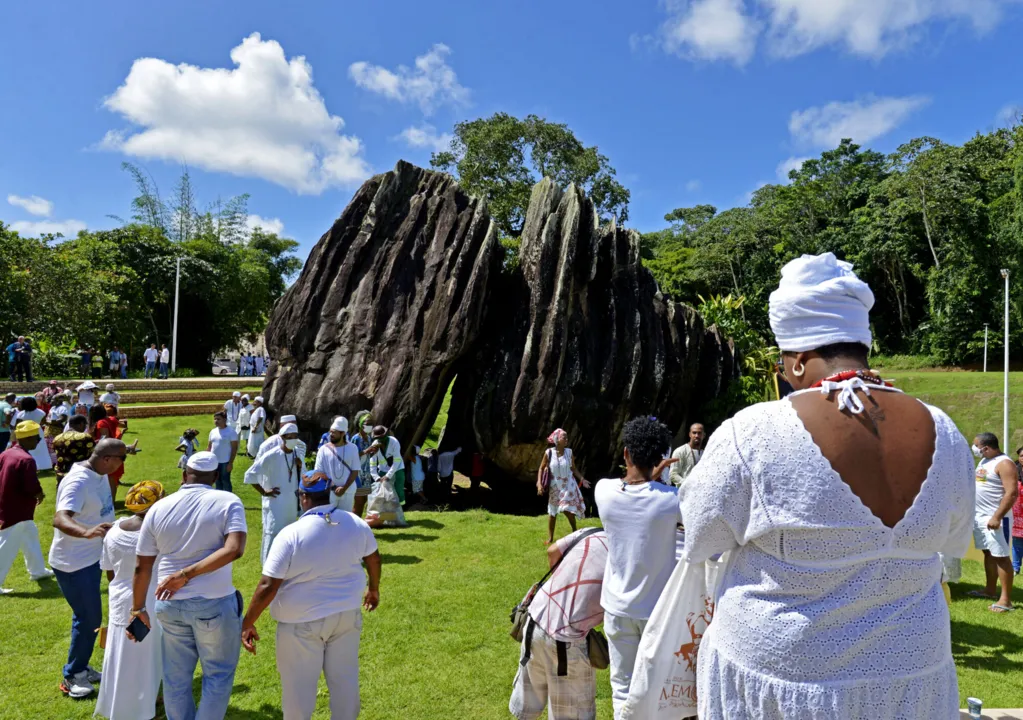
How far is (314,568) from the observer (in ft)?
12.5

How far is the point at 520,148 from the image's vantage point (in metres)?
36.4

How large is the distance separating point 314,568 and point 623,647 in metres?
1.76

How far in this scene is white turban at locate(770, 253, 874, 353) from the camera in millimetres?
1868

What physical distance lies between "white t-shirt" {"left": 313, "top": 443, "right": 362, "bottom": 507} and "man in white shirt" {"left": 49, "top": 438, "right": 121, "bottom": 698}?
344 cm

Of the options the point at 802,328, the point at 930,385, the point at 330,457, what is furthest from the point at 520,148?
the point at 802,328

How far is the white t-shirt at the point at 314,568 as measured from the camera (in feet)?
12.3

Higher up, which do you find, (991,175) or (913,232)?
(991,175)

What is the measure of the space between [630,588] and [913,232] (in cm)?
4348

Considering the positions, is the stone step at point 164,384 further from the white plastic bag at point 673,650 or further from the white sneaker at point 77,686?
the white plastic bag at point 673,650

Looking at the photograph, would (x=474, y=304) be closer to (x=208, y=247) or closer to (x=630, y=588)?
(x=630, y=588)

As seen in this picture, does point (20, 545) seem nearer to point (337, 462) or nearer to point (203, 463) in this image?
point (337, 462)

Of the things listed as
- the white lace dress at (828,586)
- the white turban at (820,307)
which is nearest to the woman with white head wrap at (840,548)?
the white lace dress at (828,586)

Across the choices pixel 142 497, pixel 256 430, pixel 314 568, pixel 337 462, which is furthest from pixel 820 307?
pixel 256 430

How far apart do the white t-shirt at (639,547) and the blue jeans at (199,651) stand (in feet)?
7.42
